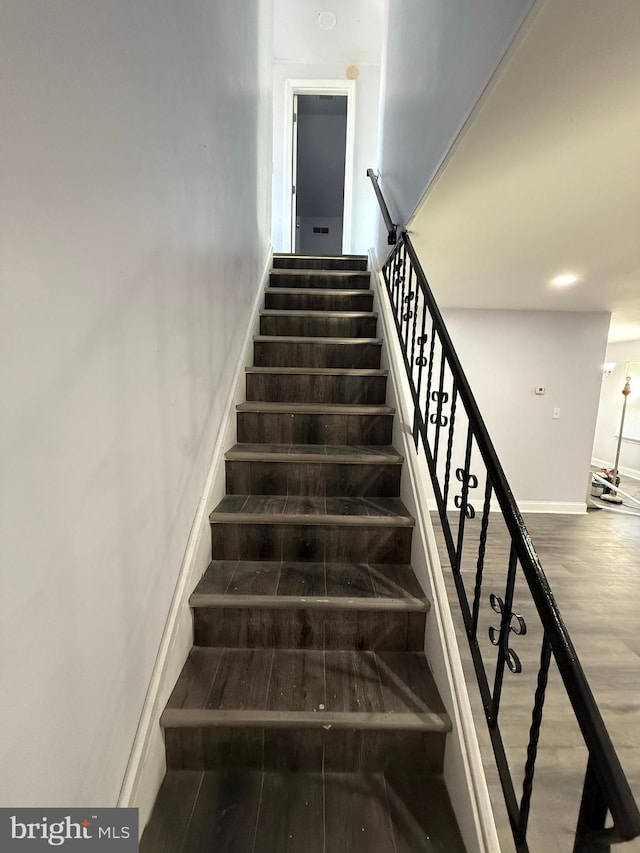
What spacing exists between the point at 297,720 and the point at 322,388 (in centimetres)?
152

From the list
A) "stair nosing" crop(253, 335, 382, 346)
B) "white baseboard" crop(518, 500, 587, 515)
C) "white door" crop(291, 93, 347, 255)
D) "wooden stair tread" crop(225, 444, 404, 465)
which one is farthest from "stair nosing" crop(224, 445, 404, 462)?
"white door" crop(291, 93, 347, 255)

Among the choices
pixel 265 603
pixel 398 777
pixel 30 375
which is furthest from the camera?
pixel 265 603

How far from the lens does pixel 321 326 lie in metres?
2.65

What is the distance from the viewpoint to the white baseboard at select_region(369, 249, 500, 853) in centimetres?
96

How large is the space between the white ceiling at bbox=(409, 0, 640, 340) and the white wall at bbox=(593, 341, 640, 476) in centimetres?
384

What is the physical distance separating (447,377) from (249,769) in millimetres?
3938

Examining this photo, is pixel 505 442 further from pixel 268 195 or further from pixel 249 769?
pixel 249 769

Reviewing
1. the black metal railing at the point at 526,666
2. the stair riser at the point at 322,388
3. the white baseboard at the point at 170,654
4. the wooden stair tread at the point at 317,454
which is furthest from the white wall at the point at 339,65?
the white baseboard at the point at 170,654

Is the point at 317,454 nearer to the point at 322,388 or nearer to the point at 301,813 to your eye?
the point at 322,388

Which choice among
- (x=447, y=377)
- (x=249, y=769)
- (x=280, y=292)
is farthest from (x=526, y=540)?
(x=447, y=377)

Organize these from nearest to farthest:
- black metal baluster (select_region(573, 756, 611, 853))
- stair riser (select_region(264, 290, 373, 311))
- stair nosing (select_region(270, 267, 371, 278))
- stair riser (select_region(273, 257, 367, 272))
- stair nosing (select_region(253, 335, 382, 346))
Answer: black metal baluster (select_region(573, 756, 611, 853)), stair nosing (select_region(253, 335, 382, 346)), stair riser (select_region(264, 290, 373, 311)), stair nosing (select_region(270, 267, 371, 278)), stair riser (select_region(273, 257, 367, 272))

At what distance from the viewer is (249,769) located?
1.14m

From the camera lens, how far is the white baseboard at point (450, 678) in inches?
37.9

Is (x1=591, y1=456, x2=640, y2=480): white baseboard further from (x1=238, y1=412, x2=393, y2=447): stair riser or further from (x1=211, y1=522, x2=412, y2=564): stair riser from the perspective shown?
(x1=211, y1=522, x2=412, y2=564): stair riser
